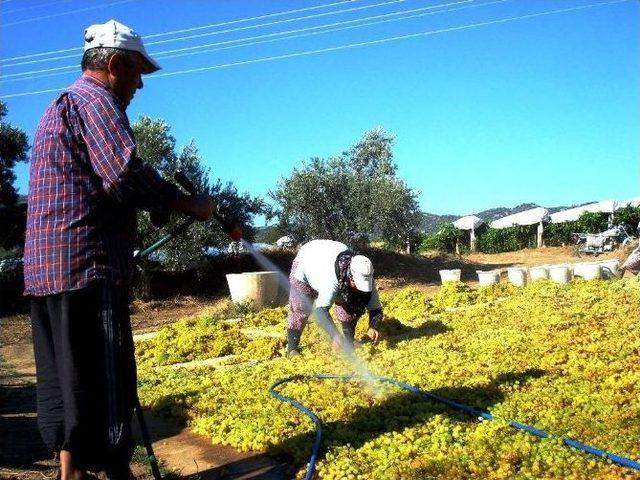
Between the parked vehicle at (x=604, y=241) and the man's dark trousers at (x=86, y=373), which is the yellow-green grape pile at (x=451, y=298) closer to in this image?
the man's dark trousers at (x=86, y=373)

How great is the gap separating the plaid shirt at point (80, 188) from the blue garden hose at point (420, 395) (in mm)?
1680

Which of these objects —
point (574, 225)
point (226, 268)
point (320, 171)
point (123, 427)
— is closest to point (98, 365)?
point (123, 427)

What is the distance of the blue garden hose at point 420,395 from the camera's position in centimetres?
326

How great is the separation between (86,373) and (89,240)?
21.6 inches

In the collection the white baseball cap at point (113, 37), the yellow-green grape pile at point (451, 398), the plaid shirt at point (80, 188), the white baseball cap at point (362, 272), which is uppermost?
the white baseball cap at point (113, 37)

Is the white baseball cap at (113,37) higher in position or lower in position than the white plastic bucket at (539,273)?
higher

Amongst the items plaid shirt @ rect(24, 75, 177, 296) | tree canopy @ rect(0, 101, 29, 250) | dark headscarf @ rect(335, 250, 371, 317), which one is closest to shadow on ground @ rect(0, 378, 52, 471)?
plaid shirt @ rect(24, 75, 177, 296)

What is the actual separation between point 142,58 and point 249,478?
7.51 ft

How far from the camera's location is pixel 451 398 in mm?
4590

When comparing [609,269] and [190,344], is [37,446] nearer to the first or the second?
[190,344]

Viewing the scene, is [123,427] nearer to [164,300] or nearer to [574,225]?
[164,300]

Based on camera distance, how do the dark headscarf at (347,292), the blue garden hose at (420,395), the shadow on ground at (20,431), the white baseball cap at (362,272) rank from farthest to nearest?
the dark headscarf at (347,292)
the white baseball cap at (362,272)
the shadow on ground at (20,431)
the blue garden hose at (420,395)

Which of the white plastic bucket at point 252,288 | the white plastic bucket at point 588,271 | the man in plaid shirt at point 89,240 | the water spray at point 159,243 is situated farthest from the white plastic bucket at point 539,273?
the man in plaid shirt at point 89,240

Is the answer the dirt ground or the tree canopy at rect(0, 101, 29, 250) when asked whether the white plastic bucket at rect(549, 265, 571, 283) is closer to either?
the dirt ground
